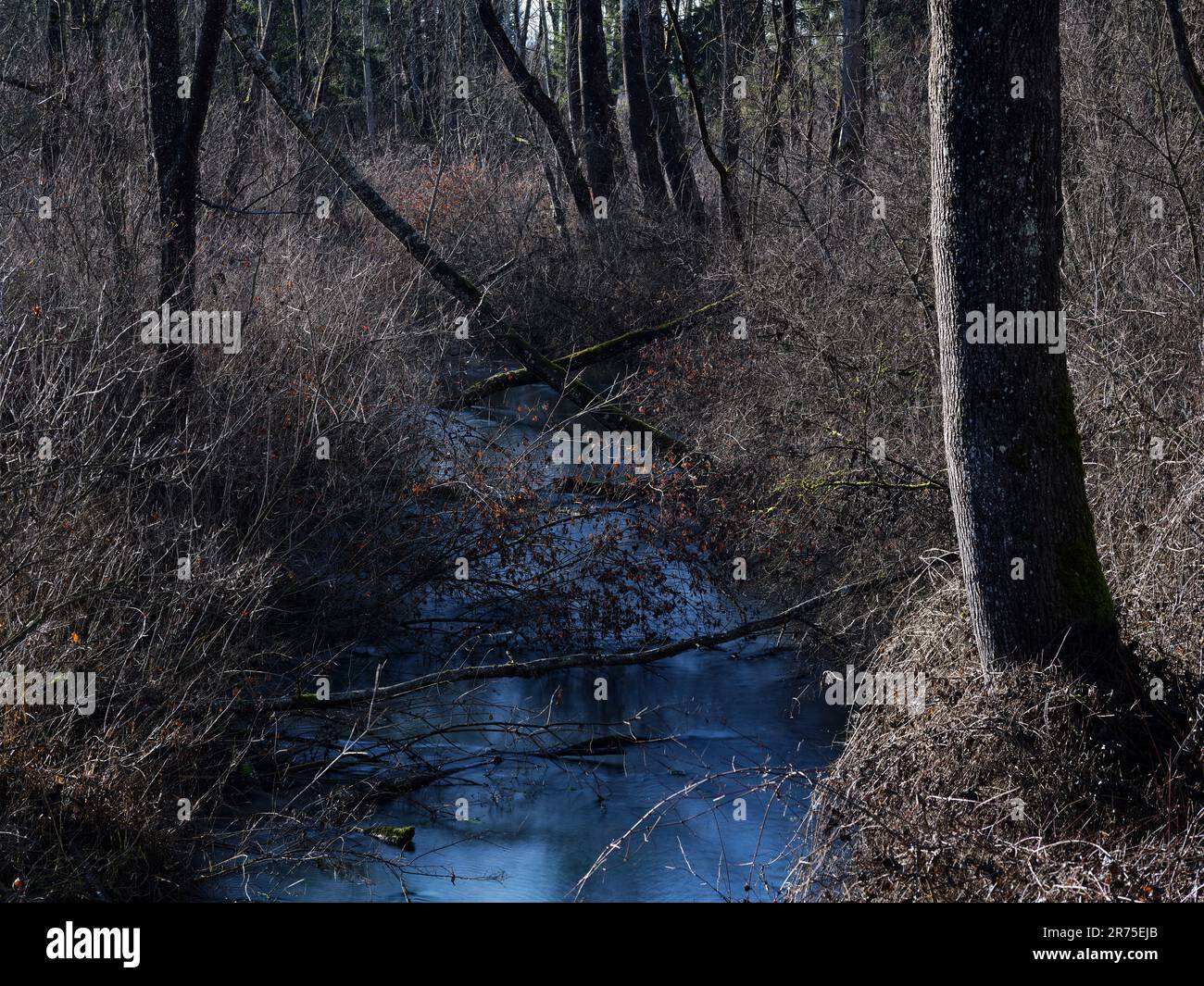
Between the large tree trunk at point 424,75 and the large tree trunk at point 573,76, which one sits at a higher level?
the large tree trunk at point 424,75

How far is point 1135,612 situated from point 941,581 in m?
1.41

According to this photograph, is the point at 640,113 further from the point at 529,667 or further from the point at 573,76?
the point at 529,667

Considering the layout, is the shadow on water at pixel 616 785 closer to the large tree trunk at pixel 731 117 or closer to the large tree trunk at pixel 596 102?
the large tree trunk at pixel 731 117

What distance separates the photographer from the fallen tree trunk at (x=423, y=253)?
36.1 ft

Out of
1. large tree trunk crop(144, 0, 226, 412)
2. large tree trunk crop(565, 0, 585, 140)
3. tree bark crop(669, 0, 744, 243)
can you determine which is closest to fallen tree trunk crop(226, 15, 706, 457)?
large tree trunk crop(144, 0, 226, 412)

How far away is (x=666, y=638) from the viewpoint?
1009cm

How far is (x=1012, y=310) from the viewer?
5.95 m

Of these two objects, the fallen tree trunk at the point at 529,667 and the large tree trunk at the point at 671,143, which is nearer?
the fallen tree trunk at the point at 529,667

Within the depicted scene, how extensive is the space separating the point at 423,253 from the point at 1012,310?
7179 mm

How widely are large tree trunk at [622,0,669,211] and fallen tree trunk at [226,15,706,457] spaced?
7178 millimetres

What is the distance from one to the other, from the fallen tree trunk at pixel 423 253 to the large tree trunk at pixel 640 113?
23.6 feet

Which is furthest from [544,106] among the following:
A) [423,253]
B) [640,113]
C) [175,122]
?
[175,122]

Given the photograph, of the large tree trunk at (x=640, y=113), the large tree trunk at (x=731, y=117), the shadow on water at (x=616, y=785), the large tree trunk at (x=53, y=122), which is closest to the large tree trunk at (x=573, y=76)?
the large tree trunk at (x=640, y=113)
